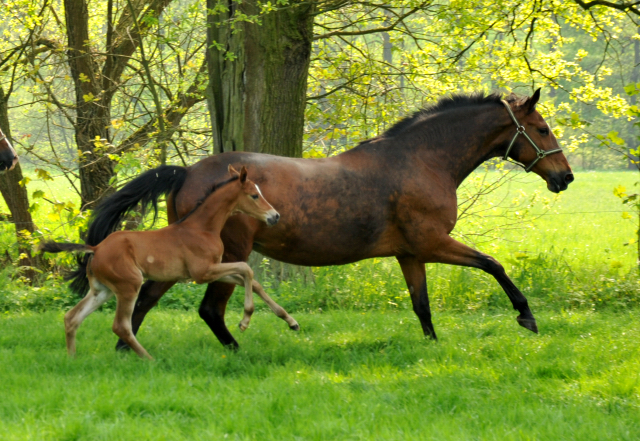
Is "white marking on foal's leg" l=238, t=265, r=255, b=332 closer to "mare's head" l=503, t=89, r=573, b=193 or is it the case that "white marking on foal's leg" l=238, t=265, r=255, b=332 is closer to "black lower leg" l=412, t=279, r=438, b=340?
"black lower leg" l=412, t=279, r=438, b=340

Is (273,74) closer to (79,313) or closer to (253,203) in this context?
(253,203)

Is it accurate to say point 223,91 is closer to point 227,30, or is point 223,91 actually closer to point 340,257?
point 227,30

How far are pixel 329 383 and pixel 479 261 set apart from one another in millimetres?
2275

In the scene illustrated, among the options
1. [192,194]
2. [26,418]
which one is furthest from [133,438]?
[192,194]

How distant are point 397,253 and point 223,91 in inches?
134

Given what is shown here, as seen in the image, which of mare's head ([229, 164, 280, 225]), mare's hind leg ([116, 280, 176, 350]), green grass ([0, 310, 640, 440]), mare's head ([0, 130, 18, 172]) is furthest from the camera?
mare's head ([0, 130, 18, 172])

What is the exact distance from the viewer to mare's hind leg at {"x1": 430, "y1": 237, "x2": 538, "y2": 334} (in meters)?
6.21

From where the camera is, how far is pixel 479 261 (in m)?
6.25

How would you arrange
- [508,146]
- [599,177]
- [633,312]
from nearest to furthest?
[508,146] → [633,312] → [599,177]

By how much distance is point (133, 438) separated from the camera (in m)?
3.67

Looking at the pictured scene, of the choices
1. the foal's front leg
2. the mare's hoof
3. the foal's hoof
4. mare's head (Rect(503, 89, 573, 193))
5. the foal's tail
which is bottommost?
the mare's hoof

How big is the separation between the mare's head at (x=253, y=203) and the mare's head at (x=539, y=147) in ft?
8.98

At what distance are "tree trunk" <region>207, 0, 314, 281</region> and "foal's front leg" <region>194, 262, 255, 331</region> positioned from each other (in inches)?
123

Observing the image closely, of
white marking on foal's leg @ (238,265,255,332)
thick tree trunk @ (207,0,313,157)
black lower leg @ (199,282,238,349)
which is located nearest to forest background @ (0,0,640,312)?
thick tree trunk @ (207,0,313,157)
